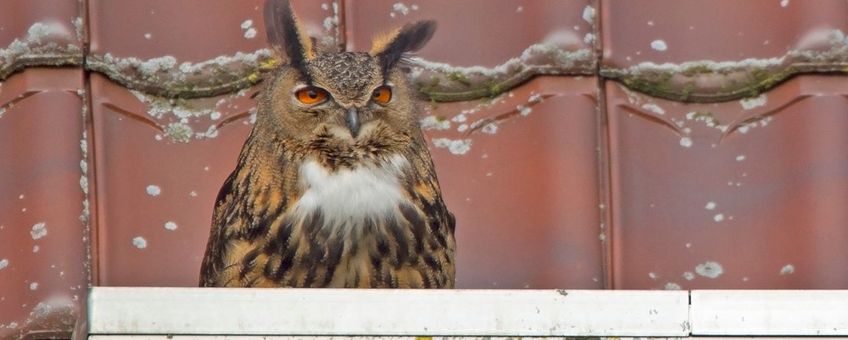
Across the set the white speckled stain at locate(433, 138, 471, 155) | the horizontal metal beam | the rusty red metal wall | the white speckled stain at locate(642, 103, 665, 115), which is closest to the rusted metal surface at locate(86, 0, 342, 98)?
the rusty red metal wall

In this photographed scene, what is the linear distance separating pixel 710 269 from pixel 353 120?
0.56m

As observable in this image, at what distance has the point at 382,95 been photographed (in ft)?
7.81

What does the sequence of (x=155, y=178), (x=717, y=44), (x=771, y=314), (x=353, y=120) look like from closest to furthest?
(x=771, y=314), (x=353, y=120), (x=155, y=178), (x=717, y=44)

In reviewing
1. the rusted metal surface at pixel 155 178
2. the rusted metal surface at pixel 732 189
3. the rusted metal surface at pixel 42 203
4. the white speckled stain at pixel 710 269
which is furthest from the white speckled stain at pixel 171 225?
the white speckled stain at pixel 710 269

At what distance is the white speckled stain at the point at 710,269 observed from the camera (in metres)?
2.36

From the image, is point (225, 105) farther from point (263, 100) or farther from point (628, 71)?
point (628, 71)

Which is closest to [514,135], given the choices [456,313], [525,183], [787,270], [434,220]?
[525,183]

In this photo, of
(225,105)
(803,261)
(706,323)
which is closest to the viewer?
(706,323)

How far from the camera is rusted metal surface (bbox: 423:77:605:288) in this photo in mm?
2336

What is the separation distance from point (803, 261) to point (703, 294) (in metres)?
0.78

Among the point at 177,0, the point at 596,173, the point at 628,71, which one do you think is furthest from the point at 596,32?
the point at 177,0

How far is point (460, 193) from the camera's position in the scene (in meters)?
2.44

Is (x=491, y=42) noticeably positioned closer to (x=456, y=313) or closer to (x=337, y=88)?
(x=337, y=88)

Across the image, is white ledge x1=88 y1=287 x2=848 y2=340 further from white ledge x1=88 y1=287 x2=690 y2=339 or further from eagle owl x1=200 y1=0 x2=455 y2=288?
eagle owl x1=200 y1=0 x2=455 y2=288
